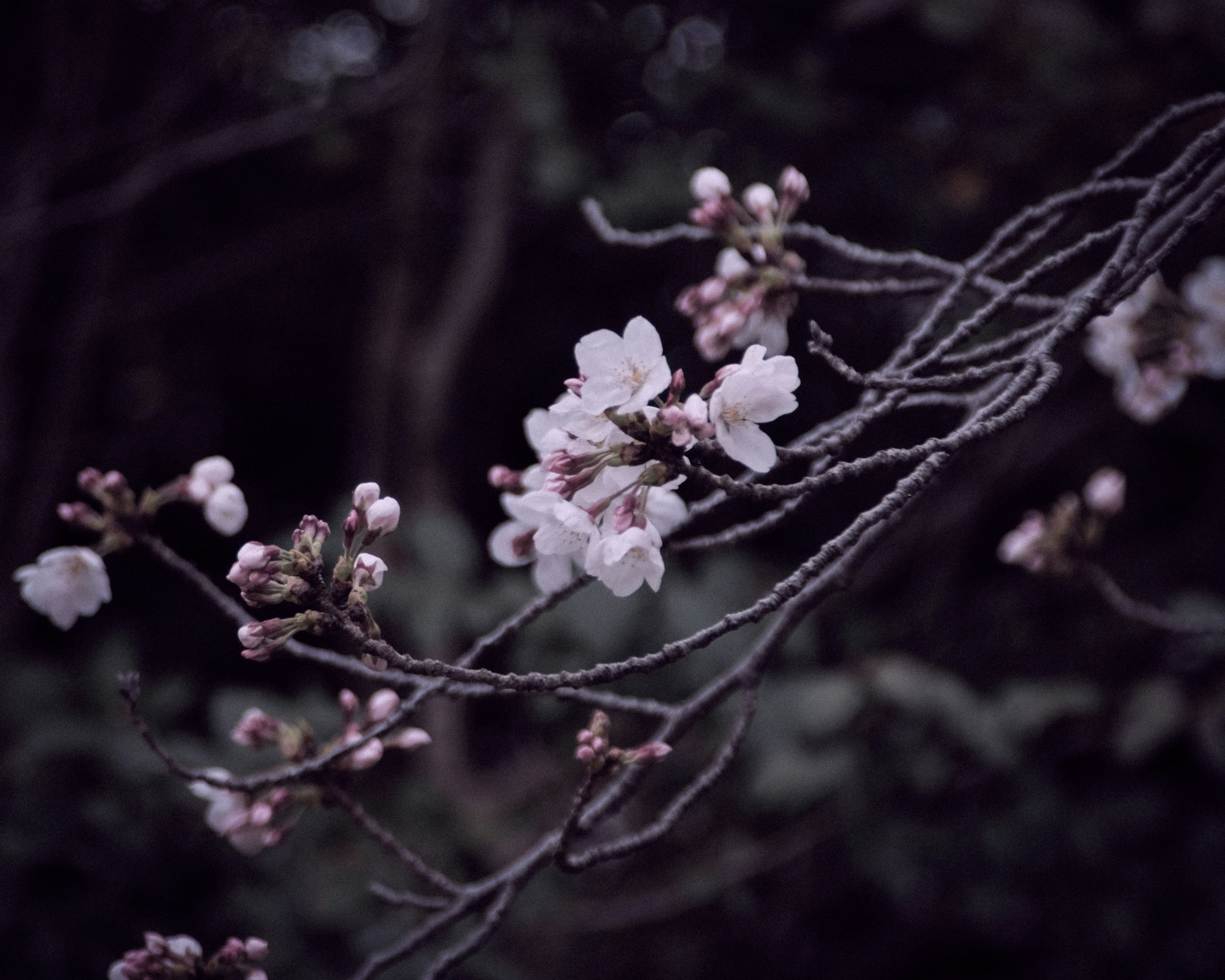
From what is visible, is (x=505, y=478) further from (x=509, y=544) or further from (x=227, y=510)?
(x=227, y=510)

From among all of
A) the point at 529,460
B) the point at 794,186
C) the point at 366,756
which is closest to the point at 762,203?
the point at 794,186

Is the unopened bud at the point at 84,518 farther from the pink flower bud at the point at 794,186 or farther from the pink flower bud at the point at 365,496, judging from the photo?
the pink flower bud at the point at 794,186

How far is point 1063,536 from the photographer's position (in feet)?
4.51

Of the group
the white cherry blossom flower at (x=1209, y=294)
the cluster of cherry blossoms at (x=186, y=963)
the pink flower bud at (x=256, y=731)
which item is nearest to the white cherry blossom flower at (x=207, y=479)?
the pink flower bud at (x=256, y=731)

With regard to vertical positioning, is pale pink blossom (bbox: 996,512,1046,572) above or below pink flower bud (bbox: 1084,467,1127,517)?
below

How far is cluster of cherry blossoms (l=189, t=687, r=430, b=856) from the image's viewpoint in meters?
1.01

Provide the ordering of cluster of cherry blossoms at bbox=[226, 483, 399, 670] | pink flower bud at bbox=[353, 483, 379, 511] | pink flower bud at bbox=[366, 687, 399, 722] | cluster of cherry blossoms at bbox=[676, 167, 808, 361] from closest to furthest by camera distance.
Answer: cluster of cherry blossoms at bbox=[226, 483, 399, 670] < pink flower bud at bbox=[353, 483, 379, 511] < pink flower bud at bbox=[366, 687, 399, 722] < cluster of cherry blossoms at bbox=[676, 167, 808, 361]

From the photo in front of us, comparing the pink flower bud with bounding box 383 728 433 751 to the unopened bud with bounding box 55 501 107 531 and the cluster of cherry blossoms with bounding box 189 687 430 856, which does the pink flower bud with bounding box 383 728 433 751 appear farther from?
the unopened bud with bounding box 55 501 107 531

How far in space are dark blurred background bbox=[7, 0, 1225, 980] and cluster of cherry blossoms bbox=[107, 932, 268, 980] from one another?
701 millimetres

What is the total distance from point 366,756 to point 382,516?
1.09ft

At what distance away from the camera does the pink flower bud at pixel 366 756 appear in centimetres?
99

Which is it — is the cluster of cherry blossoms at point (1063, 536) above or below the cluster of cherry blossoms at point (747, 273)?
below

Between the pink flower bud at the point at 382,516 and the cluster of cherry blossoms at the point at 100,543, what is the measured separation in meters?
0.34

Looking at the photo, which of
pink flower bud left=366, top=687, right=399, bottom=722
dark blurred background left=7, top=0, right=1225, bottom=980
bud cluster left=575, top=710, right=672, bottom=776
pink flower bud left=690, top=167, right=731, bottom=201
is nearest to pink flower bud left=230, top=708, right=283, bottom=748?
pink flower bud left=366, top=687, right=399, bottom=722
